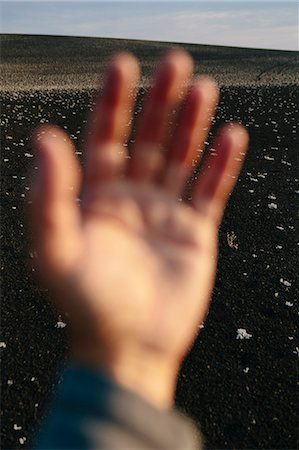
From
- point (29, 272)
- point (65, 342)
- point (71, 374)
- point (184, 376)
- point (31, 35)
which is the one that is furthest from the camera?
point (31, 35)

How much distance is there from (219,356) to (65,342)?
5.86ft

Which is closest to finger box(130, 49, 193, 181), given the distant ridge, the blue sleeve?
the blue sleeve

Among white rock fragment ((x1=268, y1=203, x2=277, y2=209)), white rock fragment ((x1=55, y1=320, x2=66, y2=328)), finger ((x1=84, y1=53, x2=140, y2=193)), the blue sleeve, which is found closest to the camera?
the blue sleeve

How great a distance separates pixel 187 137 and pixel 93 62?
50081mm

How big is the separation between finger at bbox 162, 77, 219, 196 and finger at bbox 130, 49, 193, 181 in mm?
43

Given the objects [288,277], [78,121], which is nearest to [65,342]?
[288,277]

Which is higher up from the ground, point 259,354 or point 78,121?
point 259,354

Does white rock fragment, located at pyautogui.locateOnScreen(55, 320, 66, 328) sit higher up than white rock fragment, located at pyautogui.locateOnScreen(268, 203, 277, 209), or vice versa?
white rock fragment, located at pyautogui.locateOnScreen(55, 320, 66, 328)

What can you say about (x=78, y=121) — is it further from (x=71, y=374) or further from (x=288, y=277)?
(x=71, y=374)

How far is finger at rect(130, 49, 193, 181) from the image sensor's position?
5.87ft

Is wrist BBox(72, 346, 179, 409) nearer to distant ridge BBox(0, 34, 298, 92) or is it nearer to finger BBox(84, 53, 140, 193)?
finger BBox(84, 53, 140, 193)

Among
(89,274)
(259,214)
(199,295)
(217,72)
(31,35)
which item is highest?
(89,274)

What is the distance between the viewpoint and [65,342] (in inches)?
250

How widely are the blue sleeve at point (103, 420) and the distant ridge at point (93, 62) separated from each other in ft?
92.3
